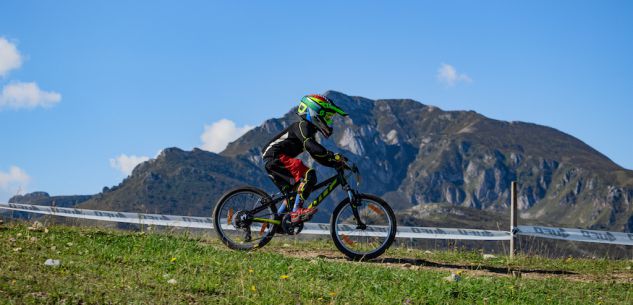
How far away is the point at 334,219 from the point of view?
489 inches

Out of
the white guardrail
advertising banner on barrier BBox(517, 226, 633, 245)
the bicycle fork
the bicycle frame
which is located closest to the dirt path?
the bicycle fork

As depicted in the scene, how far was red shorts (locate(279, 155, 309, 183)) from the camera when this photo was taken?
488 inches

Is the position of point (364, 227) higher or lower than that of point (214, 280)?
higher

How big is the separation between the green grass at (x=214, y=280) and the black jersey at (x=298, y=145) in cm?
204

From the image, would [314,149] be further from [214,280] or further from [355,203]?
[214,280]

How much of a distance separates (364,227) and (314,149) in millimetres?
1813

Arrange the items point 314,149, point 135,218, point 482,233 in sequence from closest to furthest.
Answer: point 314,149 → point 482,233 → point 135,218

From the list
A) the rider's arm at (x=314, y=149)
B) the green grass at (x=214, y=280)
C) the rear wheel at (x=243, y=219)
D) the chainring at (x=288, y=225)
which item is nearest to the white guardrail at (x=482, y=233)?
the rear wheel at (x=243, y=219)

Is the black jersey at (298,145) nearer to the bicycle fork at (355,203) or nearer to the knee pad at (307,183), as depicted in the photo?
the knee pad at (307,183)

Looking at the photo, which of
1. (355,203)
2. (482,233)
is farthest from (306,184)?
(482,233)

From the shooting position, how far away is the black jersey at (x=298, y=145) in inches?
472

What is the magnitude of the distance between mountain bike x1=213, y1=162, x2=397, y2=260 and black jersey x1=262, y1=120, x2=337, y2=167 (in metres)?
0.48

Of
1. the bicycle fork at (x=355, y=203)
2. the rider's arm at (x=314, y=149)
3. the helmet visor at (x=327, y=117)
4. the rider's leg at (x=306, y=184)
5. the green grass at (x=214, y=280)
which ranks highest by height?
the helmet visor at (x=327, y=117)

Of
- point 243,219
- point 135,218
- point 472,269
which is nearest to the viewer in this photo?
point 472,269
